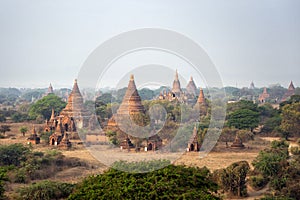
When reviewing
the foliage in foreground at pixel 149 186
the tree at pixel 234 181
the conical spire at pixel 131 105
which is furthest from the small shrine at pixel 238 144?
the foliage in foreground at pixel 149 186

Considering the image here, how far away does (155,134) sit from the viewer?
28672mm

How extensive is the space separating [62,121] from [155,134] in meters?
12.9

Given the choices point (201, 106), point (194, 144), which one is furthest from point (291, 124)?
point (201, 106)

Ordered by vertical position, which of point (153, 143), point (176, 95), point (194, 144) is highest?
point (176, 95)

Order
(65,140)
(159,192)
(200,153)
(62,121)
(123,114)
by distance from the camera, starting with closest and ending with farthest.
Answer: (159,192) → (200,153) → (65,140) → (123,114) → (62,121)

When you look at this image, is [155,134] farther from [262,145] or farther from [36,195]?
[36,195]

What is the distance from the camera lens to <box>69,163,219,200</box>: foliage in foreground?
10484 mm

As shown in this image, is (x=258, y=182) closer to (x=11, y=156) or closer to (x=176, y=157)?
(x=176, y=157)

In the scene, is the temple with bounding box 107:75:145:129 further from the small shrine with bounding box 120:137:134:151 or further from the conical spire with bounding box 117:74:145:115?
the small shrine with bounding box 120:137:134:151

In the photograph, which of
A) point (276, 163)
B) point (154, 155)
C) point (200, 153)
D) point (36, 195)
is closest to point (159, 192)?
point (36, 195)

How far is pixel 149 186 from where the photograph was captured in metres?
10.8

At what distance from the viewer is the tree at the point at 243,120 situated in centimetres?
3699

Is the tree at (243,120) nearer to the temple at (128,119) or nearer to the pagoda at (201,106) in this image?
the pagoda at (201,106)

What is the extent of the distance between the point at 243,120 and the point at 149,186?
27972 millimetres
